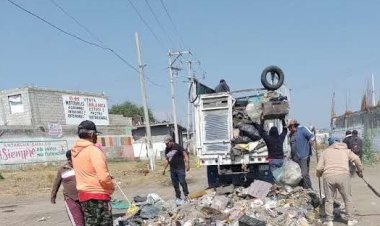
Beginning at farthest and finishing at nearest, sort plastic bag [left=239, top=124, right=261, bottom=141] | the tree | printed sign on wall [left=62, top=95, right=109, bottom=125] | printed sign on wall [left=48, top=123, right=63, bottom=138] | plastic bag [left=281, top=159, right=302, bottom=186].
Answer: the tree < printed sign on wall [left=62, top=95, right=109, bottom=125] < printed sign on wall [left=48, top=123, right=63, bottom=138] < plastic bag [left=239, top=124, right=261, bottom=141] < plastic bag [left=281, top=159, right=302, bottom=186]

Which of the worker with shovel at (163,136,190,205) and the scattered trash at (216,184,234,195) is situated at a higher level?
the worker with shovel at (163,136,190,205)

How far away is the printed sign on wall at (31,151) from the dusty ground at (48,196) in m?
11.0

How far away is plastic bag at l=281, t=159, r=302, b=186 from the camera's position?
11.3m

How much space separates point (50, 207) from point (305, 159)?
7799 millimetres

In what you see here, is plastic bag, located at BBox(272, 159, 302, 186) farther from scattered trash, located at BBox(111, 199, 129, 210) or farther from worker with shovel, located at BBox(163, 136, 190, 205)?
scattered trash, located at BBox(111, 199, 129, 210)

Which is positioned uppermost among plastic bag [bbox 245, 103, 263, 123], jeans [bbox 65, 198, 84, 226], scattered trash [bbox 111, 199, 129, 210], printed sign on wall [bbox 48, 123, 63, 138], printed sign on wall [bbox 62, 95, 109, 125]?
printed sign on wall [bbox 62, 95, 109, 125]

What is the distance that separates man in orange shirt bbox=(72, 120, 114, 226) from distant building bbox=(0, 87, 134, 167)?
3298 centimetres

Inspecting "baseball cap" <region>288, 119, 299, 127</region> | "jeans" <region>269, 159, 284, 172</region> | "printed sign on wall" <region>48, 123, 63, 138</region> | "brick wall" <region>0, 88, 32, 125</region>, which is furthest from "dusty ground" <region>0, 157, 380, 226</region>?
"brick wall" <region>0, 88, 32, 125</region>

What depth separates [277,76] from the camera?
13656mm

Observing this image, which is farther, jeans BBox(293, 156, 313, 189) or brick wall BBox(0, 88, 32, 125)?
brick wall BBox(0, 88, 32, 125)

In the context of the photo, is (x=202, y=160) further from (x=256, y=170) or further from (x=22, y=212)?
(x=22, y=212)

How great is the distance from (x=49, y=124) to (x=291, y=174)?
35420 mm

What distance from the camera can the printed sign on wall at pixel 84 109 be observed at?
49688 millimetres

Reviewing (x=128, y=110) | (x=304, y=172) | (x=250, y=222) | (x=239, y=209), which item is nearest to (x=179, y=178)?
(x=304, y=172)
